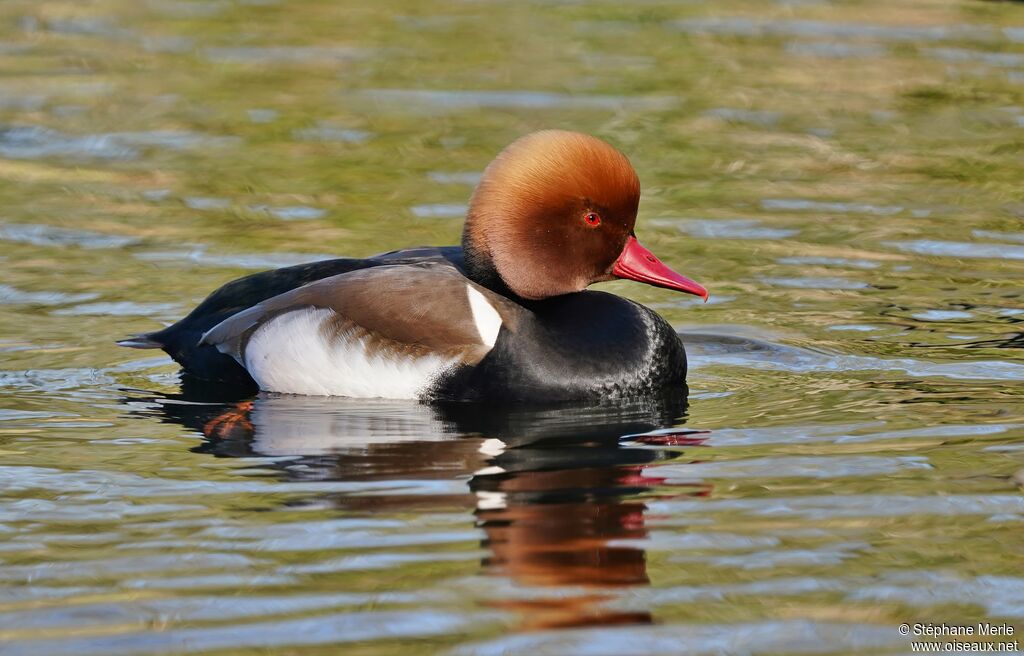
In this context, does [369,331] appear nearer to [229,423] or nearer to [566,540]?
[229,423]

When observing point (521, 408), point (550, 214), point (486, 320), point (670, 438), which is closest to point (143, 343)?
point (486, 320)

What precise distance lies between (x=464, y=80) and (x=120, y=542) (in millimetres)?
8091

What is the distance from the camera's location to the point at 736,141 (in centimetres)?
1098

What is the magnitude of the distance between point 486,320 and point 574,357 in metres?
0.38

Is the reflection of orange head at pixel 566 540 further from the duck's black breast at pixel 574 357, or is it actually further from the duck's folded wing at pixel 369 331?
the duck's folded wing at pixel 369 331

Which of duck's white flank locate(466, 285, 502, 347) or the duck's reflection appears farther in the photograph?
duck's white flank locate(466, 285, 502, 347)

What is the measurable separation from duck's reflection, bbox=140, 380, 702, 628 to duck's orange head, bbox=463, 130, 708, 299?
1.80ft

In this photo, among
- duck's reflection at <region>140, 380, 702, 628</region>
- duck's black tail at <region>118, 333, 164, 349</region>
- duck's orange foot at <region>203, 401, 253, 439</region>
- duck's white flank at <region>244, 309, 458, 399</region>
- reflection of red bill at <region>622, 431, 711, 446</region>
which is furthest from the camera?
duck's black tail at <region>118, 333, 164, 349</region>

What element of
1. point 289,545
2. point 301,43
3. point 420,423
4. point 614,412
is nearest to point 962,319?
point 614,412

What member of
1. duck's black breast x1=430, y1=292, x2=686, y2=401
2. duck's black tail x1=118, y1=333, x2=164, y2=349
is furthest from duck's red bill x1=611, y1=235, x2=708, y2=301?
duck's black tail x1=118, y1=333, x2=164, y2=349

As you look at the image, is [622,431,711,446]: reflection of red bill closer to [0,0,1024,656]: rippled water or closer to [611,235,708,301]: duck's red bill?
[0,0,1024,656]: rippled water

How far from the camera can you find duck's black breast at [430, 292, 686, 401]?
664cm

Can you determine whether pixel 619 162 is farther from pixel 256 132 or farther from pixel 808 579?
pixel 256 132

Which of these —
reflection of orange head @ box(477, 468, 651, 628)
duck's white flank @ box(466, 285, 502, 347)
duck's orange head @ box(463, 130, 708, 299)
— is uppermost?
duck's orange head @ box(463, 130, 708, 299)
